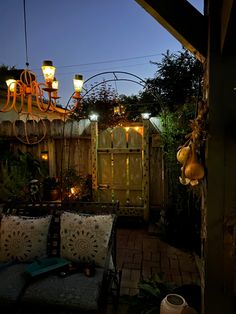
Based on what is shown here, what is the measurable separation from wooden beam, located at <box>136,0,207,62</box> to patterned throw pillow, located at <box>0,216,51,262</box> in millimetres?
1973

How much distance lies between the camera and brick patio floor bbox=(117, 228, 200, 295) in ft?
9.13

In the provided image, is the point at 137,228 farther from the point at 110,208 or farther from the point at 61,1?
the point at 61,1

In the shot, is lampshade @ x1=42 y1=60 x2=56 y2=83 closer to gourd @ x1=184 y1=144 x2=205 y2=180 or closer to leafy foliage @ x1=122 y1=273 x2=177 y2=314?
gourd @ x1=184 y1=144 x2=205 y2=180

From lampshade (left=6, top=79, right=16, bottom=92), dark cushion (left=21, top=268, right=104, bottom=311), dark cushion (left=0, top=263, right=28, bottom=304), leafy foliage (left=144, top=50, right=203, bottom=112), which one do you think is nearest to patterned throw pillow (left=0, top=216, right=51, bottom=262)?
dark cushion (left=0, top=263, right=28, bottom=304)

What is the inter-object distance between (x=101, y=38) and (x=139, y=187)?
88.1 feet

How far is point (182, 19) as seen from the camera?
51.9 inches

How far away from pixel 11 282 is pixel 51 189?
2.99 m

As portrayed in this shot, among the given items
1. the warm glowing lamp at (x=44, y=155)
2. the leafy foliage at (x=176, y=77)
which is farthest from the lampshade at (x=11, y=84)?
the leafy foliage at (x=176, y=77)

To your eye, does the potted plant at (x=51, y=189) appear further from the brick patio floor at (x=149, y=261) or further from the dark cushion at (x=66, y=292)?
the dark cushion at (x=66, y=292)

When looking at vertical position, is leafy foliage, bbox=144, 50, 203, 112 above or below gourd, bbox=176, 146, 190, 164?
above

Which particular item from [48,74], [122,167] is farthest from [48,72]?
[122,167]

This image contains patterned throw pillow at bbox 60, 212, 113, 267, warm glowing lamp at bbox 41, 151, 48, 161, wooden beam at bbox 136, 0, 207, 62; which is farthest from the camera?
warm glowing lamp at bbox 41, 151, 48, 161

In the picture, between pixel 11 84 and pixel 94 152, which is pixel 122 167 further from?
pixel 11 84

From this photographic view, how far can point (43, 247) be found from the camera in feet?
7.36
